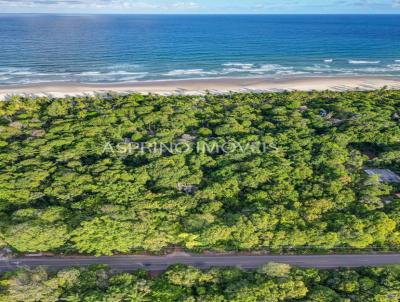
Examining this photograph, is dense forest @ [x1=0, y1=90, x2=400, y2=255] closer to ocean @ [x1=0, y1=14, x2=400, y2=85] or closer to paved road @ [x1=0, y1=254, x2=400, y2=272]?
paved road @ [x1=0, y1=254, x2=400, y2=272]

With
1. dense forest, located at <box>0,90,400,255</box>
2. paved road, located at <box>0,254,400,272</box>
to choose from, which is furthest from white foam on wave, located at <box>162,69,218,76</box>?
paved road, located at <box>0,254,400,272</box>

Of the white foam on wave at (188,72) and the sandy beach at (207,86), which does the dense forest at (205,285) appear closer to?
the sandy beach at (207,86)

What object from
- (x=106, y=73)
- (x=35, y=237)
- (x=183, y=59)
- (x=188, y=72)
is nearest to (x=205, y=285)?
(x=35, y=237)

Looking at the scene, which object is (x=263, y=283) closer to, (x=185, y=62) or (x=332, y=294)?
(x=332, y=294)

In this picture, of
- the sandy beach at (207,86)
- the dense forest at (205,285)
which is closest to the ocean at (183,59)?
the sandy beach at (207,86)

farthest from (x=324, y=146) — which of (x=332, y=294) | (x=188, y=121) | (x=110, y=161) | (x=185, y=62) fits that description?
(x=185, y=62)

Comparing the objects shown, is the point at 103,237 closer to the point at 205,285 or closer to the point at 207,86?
the point at 205,285
